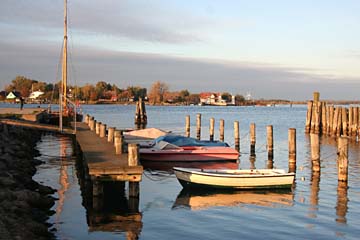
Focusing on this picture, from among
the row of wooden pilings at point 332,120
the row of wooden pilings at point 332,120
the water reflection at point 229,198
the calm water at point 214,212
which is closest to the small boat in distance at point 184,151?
the calm water at point 214,212

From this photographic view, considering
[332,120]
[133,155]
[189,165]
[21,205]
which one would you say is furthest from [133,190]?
[332,120]

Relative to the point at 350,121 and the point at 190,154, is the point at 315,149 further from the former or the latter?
the point at 350,121

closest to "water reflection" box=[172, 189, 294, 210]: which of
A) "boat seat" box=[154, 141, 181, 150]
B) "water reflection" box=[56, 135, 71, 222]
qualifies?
"water reflection" box=[56, 135, 71, 222]

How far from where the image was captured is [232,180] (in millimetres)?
20297

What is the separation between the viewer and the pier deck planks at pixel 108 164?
1594cm

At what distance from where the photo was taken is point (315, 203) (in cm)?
1878

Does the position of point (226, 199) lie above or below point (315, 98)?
below

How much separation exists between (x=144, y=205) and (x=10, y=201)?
527cm

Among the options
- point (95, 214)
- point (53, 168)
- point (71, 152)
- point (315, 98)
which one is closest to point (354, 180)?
point (95, 214)

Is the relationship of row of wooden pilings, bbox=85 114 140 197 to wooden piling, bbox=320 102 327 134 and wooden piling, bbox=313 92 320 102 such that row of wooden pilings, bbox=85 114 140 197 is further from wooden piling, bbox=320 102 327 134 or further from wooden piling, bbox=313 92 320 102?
wooden piling, bbox=313 92 320 102

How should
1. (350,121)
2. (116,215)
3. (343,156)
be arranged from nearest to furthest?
(116,215), (343,156), (350,121)

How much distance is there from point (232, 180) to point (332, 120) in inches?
1127

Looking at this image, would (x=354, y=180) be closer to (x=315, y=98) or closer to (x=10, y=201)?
(x=10, y=201)

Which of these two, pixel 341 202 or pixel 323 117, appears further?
pixel 323 117
